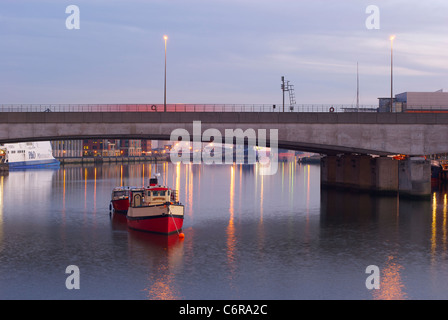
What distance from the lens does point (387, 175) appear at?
269 feet

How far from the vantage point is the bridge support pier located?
77225 mm

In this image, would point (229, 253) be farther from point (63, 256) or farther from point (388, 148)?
point (388, 148)

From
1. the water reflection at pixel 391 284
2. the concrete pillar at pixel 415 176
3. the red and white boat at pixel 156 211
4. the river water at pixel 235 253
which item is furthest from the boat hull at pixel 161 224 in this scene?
the concrete pillar at pixel 415 176

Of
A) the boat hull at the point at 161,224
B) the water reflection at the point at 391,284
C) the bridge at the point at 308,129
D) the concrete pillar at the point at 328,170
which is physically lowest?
the water reflection at the point at 391,284

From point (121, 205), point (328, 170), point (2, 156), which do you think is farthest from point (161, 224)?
point (2, 156)

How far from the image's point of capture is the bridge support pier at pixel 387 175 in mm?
77225

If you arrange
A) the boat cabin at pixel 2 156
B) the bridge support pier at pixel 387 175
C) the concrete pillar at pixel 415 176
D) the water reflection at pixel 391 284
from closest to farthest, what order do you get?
the water reflection at pixel 391 284
the concrete pillar at pixel 415 176
the bridge support pier at pixel 387 175
the boat cabin at pixel 2 156

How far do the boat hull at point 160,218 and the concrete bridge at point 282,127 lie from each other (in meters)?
20.5

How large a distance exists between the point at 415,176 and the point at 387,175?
5.38 metres

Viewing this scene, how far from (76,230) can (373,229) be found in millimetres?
29124

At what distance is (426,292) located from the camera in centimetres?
3319

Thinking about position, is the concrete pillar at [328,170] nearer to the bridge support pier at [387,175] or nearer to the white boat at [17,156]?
the bridge support pier at [387,175]

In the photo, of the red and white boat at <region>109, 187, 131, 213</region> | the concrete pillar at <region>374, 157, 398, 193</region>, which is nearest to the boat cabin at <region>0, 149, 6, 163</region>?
the red and white boat at <region>109, 187, 131, 213</region>
